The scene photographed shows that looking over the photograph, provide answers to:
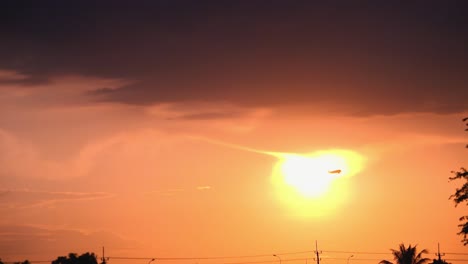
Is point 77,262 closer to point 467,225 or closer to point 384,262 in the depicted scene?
point 384,262

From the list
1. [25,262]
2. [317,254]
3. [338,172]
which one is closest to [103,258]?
[25,262]

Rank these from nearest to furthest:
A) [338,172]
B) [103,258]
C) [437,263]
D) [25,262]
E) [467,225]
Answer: [467,225] → [338,172] → [437,263] → [25,262] → [103,258]

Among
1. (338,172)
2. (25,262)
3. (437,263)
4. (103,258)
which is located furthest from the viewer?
(103,258)

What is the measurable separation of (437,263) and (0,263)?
225ft

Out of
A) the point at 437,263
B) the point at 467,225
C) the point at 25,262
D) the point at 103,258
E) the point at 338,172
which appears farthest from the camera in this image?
the point at 103,258

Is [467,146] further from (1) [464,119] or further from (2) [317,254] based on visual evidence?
(2) [317,254]

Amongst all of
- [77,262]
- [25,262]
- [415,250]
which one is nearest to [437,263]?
[415,250]

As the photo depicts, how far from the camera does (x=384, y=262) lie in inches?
4555

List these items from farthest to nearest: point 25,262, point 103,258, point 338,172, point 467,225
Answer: point 103,258
point 25,262
point 338,172
point 467,225

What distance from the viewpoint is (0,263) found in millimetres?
119750

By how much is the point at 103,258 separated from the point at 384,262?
6934 centimetres

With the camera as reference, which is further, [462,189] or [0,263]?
[0,263]

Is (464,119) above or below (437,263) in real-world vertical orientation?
above

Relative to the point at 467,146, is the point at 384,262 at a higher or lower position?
lower
